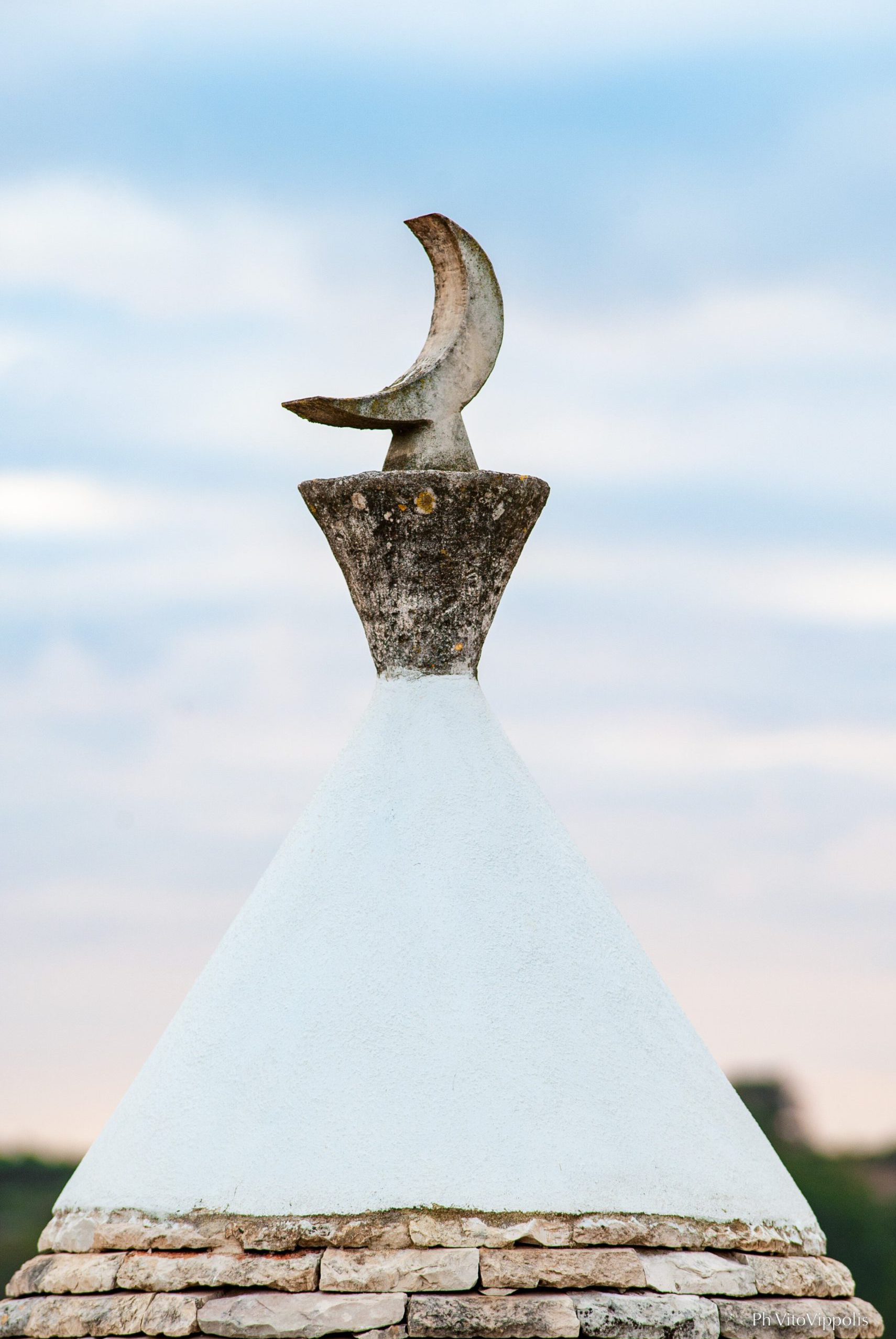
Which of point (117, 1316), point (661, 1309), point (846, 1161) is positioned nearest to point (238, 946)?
point (117, 1316)

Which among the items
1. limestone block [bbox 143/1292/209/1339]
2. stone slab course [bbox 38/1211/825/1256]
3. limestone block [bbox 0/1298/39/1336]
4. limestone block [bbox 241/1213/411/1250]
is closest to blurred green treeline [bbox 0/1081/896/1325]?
limestone block [bbox 0/1298/39/1336]

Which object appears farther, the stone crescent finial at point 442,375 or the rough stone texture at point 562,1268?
the stone crescent finial at point 442,375

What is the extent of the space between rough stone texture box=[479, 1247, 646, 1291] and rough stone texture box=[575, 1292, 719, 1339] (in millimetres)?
45

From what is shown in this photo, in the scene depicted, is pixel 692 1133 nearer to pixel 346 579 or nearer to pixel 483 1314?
pixel 483 1314

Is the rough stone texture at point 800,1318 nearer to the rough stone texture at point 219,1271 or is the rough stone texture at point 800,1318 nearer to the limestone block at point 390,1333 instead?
the limestone block at point 390,1333

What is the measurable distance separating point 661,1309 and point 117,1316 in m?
1.82

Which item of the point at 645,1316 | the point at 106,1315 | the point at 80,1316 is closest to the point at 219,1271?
the point at 106,1315

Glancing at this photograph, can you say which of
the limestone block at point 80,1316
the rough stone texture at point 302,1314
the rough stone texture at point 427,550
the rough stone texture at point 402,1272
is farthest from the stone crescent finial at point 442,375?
the limestone block at point 80,1316

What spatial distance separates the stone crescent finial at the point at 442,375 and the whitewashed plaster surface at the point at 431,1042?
976 mm

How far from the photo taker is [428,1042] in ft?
22.2

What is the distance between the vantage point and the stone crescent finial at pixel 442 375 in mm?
7777

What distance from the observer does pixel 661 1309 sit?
643cm

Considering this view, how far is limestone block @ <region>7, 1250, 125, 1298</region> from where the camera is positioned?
6742mm

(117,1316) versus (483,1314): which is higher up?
(117,1316)
